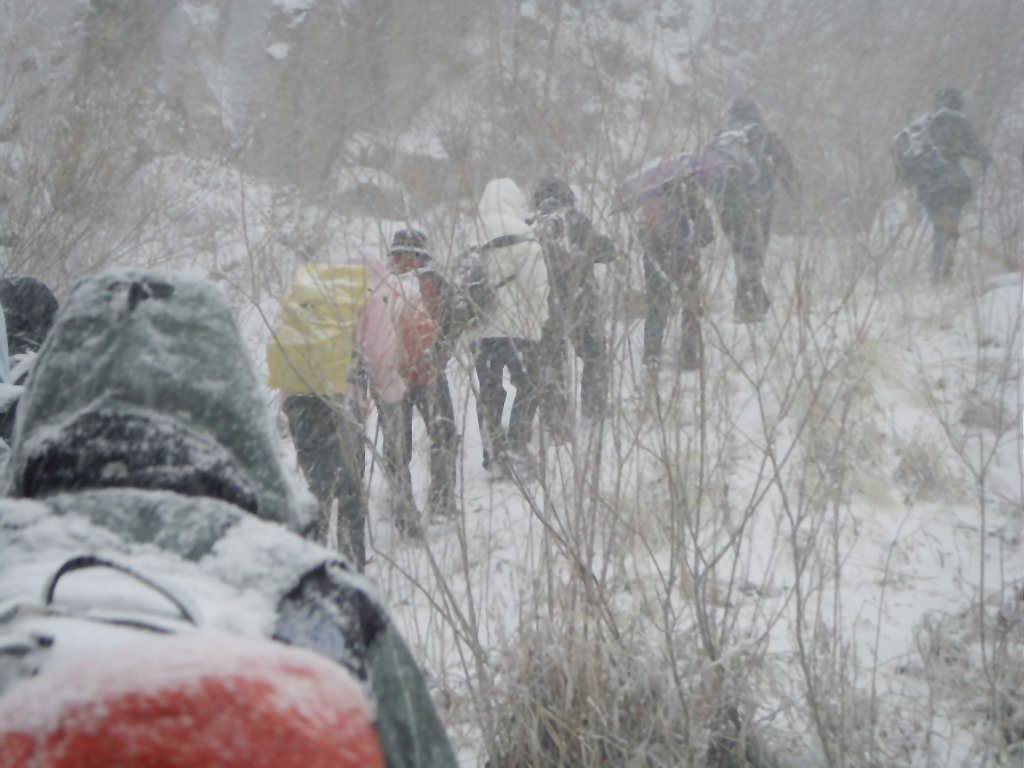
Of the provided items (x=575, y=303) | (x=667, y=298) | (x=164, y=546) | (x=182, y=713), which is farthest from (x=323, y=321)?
(x=182, y=713)

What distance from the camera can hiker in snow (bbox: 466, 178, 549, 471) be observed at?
8.20ft

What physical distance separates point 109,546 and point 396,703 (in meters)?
0.32

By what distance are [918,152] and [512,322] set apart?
4296 millimetres

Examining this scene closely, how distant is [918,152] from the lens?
5602 millimetres

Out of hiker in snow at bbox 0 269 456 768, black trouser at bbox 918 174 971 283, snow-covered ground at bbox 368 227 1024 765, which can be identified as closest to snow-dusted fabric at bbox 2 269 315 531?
hiker in snow at bbox 0 269 456 768

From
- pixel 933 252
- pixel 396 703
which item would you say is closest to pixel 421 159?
pixel 396 703

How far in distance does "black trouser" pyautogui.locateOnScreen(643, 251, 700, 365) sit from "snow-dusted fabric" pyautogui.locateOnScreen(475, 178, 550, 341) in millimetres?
339

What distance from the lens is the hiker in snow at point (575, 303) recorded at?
235 centimetres

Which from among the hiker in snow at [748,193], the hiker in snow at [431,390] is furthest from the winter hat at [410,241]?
the hiker in snow at [748,193]

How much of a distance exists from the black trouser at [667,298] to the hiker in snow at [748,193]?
12.0 inches

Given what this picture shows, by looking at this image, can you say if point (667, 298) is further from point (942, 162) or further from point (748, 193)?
point (942, 162)

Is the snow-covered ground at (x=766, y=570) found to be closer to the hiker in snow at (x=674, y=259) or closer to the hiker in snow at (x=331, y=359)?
the hiker in snow at (x=674, y=259)

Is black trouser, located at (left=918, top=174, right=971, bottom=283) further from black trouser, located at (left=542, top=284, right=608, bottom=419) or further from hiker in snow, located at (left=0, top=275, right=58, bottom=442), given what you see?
hiker in snow, located at (left=0, top=275, right=58, bottom=442)

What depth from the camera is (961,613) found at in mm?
2605
